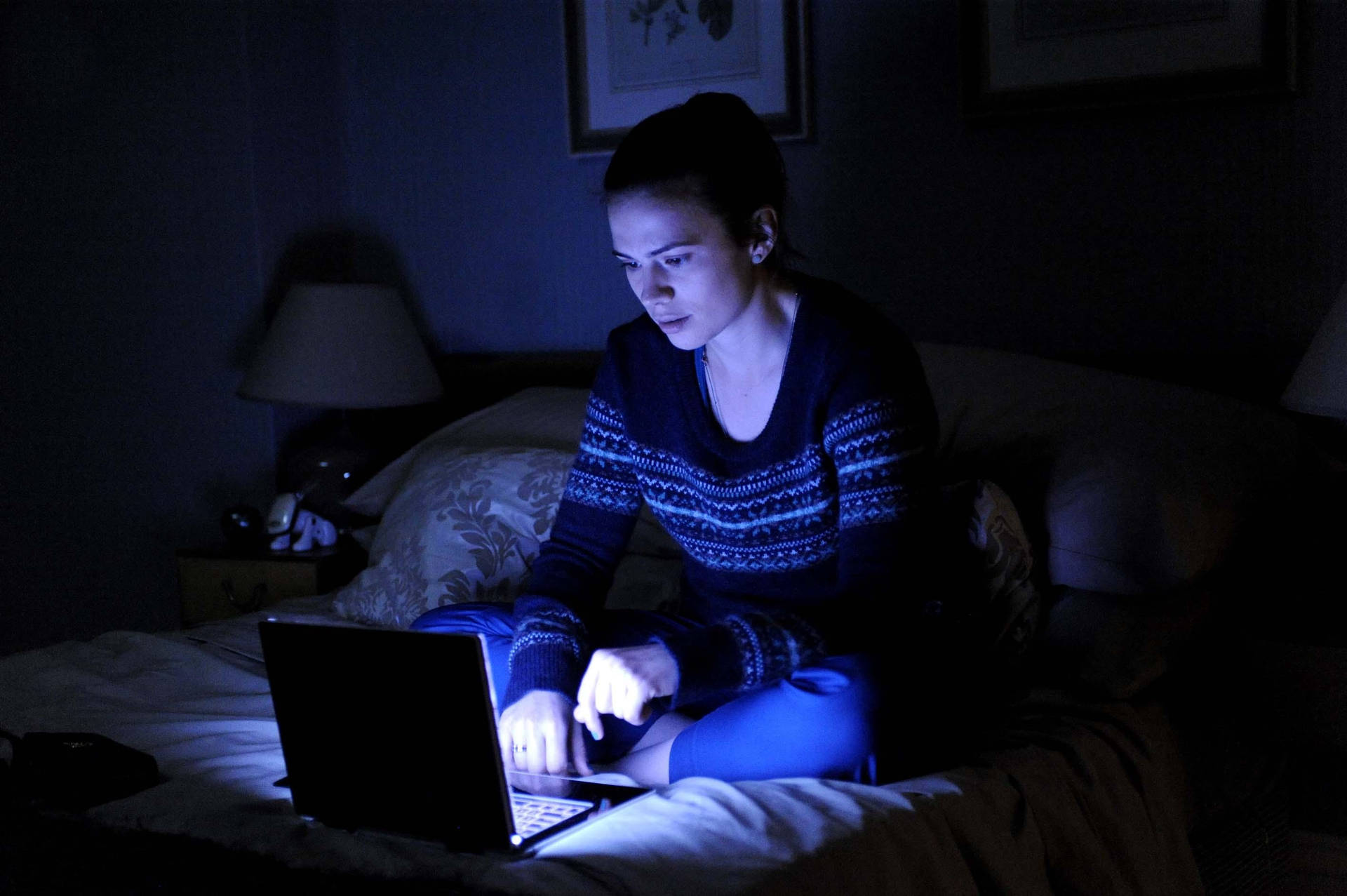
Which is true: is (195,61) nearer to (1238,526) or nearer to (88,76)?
(88,76)

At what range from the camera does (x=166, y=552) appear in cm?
272

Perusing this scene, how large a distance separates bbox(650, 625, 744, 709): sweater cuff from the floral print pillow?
26.7 inches

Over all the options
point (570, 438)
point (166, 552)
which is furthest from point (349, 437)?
point (570, 438)

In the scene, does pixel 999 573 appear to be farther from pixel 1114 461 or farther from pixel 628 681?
pixel 628 681

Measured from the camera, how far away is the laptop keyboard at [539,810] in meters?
1.10

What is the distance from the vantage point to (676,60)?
2.46 meters

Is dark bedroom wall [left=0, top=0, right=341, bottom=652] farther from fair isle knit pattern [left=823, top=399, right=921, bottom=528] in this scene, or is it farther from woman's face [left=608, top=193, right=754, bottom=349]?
fair isle knit pattern [left=823, top=399, right=921, bottom=528]

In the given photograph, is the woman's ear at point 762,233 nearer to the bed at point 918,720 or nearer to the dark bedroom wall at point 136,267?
the bed at point 918,720

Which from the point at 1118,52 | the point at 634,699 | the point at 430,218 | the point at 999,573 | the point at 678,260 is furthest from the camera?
the point at 430,218

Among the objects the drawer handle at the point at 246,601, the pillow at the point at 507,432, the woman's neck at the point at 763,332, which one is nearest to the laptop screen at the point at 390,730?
the woman's neck at the point at 763,332

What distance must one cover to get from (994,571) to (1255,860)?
543 mm

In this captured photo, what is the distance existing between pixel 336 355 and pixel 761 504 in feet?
4.50

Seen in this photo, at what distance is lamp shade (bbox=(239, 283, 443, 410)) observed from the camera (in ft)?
8.18

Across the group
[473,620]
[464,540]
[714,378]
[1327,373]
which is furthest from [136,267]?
[1327,373]
